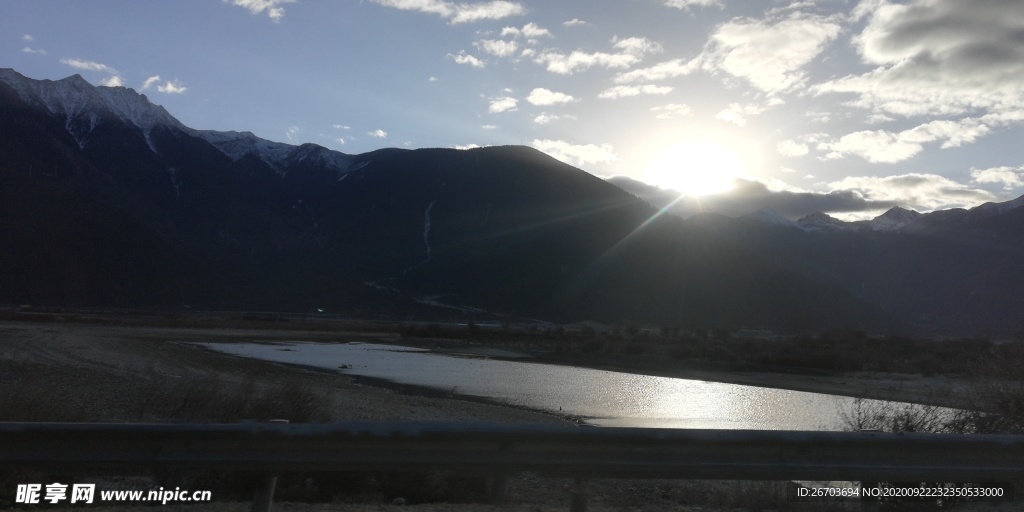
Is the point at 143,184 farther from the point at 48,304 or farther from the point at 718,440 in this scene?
the point at 718,440

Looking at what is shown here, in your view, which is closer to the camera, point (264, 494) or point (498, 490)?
point (264, 494)

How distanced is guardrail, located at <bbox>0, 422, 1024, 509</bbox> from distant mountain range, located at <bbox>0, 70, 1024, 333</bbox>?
104m

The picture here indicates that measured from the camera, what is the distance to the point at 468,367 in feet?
138

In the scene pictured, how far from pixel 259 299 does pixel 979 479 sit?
146881mm

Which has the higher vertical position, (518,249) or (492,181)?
(492,181)

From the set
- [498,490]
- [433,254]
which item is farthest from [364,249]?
[498,490]

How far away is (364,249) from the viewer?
184750 mm

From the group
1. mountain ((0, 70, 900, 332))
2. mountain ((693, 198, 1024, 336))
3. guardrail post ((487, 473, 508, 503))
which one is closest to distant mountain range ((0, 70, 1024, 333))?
mountain ((0, 70, 900, 332))

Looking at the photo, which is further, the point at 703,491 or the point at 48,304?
the point at 48,304

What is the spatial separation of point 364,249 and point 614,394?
16053cm

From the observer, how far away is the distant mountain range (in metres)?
124

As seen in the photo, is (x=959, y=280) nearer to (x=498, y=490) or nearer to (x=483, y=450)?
(x=498, y=490)

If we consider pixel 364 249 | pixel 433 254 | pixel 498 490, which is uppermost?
pixel 364 249

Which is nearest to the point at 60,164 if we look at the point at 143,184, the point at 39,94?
the point at 143,184
